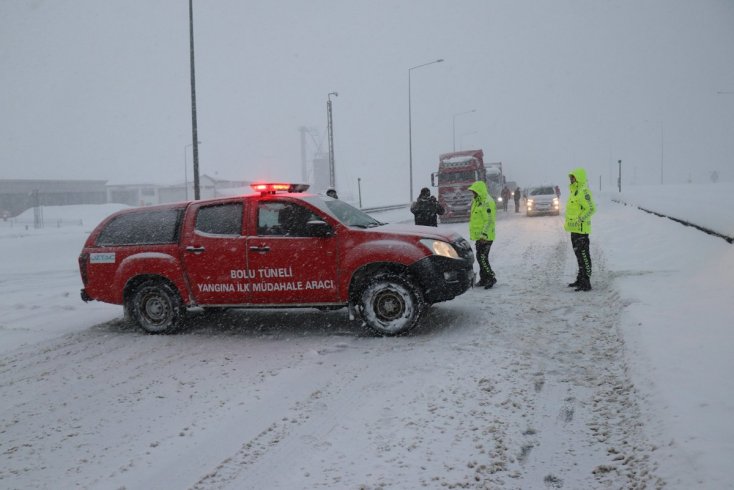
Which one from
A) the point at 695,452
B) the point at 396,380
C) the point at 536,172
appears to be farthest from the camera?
the point at 536,172

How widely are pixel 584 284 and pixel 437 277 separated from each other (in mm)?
3511

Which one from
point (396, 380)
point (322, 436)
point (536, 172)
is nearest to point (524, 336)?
point (396, 380)

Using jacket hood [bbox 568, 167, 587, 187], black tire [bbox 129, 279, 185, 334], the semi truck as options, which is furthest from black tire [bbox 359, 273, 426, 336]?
the semi truck

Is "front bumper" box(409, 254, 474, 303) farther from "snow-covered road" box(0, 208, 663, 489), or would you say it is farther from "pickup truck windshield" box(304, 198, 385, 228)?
"pickup truck windshield" box(304, 198, 385, 228)

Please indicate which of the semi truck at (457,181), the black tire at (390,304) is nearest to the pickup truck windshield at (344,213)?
the black tire at (390,304)

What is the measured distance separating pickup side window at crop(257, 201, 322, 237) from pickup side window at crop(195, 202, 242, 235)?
301mm

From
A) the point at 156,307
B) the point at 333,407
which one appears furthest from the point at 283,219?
the point at 333,407

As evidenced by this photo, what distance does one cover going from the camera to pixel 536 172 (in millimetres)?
181750

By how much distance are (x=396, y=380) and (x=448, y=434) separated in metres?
1.26

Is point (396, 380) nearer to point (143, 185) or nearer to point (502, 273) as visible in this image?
point (502, 273)

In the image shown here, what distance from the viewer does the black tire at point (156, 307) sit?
745cm

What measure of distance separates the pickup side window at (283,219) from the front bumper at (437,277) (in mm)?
1422

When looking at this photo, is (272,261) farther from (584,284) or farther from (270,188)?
(584,284)

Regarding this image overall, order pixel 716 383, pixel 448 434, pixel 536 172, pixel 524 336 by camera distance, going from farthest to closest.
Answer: pixel 536 172 < pixel 524 336 < pixel 716 383 < pixel 448 434
